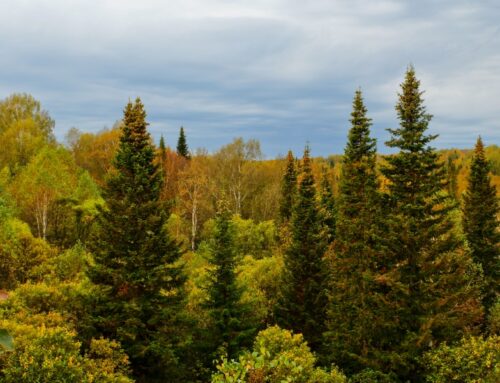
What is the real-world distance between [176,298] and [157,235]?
12.1 feet

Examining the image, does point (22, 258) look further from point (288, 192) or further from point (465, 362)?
point (288, 192)

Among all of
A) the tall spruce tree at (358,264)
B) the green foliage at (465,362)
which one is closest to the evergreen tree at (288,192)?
the tall spruce tree at (358,264)

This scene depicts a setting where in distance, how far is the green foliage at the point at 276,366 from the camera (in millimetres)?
11625

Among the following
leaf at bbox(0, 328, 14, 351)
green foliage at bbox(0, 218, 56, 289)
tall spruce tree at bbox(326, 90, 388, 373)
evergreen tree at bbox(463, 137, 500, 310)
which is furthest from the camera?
evergreen tree at bbox(463, 137, 500, 310)

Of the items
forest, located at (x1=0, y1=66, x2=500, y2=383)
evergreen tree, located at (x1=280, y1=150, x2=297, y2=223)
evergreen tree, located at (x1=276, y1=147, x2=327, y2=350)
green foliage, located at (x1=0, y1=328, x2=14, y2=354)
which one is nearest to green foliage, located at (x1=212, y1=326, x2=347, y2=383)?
forest, located at (x1=0, y1=66, x2=500, y2=383)

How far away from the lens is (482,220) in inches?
1801

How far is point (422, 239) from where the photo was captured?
25.5 metres

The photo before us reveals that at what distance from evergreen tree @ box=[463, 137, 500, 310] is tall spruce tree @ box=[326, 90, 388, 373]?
21.3 metres

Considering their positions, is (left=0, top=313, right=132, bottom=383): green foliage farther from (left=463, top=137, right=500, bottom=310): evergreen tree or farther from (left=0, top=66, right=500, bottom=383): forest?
(left=463, top=137, right=500, bottom=310): evergreen tree

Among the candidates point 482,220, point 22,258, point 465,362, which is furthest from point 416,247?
point 22,258

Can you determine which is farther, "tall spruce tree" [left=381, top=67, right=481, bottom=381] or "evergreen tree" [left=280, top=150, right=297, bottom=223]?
"evergreen tree" [left=280, top=150, right=297, bottom=223]

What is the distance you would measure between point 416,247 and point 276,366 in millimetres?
14217

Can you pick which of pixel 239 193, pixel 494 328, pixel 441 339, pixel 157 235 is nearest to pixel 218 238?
pixel 157 235

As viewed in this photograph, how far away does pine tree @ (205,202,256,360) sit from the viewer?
1150 inches
